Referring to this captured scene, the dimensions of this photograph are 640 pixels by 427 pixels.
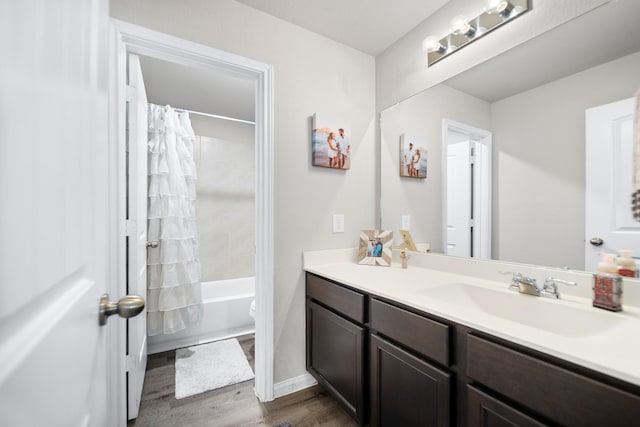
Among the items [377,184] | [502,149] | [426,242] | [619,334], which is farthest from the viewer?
[377,184]

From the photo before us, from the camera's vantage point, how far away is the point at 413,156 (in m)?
1.95

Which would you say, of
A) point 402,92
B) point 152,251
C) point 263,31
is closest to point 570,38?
point 402,92

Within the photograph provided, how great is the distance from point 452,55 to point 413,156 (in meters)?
0.63

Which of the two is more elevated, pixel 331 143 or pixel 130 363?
pixel 331 143

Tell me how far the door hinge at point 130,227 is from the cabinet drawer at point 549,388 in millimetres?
1623

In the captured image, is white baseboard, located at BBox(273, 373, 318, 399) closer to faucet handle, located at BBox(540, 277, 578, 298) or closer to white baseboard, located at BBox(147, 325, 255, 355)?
white baseboard, located at BBox(147, 325, 255, 355)

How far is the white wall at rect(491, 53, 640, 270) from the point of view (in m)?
1.12

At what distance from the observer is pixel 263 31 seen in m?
1.75

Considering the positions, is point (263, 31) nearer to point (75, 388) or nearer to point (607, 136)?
point (607, 136)

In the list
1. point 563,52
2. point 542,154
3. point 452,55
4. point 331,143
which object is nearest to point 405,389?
point 542,154

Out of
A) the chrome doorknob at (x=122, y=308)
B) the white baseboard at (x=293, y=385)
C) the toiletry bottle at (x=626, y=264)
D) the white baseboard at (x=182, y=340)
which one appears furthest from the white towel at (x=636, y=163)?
the white baseboard at (x=182, y=340)

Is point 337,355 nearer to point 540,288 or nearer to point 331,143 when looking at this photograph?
point 540,288

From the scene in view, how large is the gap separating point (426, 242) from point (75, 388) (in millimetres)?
1824

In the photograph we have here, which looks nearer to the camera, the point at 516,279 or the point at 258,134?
the point at 516,279
